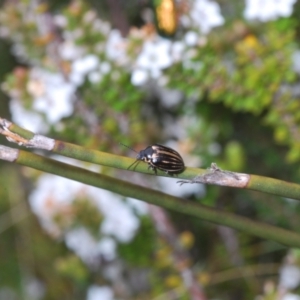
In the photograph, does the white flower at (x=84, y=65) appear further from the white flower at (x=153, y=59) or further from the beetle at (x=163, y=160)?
the beetle at (x=163, y=160)

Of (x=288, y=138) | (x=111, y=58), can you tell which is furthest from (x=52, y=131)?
(x=288, y=138)

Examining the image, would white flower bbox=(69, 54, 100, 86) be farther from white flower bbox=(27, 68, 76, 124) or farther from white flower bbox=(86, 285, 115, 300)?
white flower bbox=(86, 285, 115, 300)

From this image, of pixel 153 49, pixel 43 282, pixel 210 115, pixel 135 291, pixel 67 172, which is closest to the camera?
pixel 67 172

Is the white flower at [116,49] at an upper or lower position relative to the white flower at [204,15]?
lower

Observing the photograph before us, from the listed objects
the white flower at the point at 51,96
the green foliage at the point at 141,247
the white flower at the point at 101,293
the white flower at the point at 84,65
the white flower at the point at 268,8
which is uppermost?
the white flower at the point at 268,8

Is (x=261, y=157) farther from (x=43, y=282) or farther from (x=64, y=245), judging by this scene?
(x=43, y=282)


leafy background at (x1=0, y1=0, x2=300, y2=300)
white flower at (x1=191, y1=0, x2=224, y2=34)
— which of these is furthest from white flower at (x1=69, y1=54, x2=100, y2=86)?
white flower at (x1=191, y1=0, x2=224, y2=34)

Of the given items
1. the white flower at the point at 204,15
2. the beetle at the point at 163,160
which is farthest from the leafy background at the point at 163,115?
the beetle at the point at 163,160
